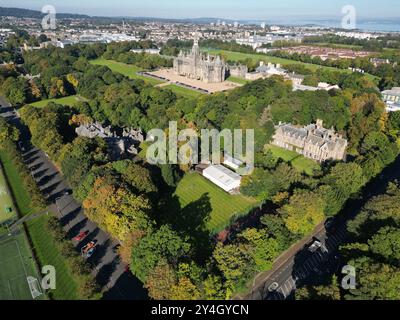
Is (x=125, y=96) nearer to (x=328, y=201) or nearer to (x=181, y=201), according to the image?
(x=181, y=201)

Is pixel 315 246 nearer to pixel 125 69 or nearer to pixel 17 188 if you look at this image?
pixel 17 188

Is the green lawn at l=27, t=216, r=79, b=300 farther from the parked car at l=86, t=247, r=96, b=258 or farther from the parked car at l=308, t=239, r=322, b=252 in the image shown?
the parked car at l=308, t=239, r=322, b=252

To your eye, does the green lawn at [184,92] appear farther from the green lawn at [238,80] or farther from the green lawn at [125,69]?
the green lawn at [238,80]

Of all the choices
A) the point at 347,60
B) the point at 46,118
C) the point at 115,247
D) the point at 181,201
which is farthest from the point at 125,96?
the point at 347,60

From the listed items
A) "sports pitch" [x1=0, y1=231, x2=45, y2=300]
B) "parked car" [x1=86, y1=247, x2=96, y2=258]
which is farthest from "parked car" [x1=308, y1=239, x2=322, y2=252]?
"sports pitch" [x1=0, y1=231, x2=45, y2=300]

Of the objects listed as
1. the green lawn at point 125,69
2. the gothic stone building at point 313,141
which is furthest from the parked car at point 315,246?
the green lawn at point 125,69
